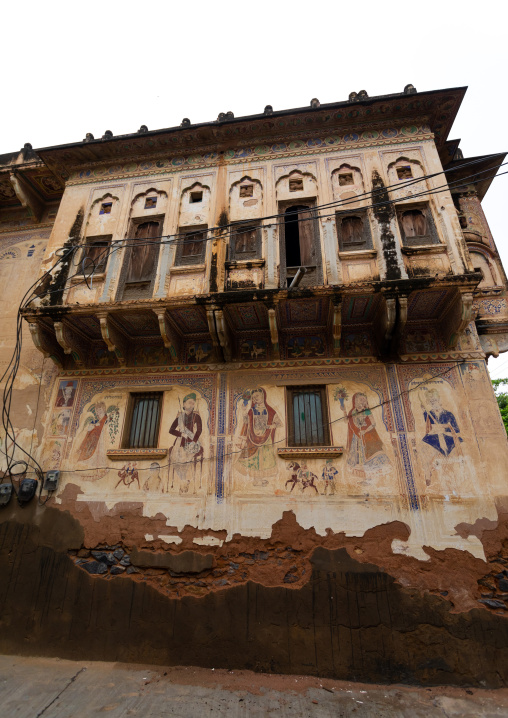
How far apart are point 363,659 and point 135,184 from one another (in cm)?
1061

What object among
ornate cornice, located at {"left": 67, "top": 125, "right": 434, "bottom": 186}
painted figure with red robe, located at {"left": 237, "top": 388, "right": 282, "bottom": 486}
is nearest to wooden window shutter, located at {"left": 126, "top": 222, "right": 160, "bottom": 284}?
ornate cornice, located at {"left": 67, "top": 125, "right": 434, "bottom": 186}

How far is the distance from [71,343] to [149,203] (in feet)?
12.5

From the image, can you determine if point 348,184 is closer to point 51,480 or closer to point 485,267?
point 485,267

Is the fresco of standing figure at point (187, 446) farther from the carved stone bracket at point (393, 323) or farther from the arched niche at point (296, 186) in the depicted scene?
the arched niche at point (296, 186)

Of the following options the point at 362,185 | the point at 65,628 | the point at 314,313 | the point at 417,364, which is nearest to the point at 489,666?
the point at 417,364

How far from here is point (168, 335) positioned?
7867mm

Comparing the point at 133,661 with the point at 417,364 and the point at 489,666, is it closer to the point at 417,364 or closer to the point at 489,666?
the point at 489,666

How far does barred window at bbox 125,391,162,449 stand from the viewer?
790 centimetres

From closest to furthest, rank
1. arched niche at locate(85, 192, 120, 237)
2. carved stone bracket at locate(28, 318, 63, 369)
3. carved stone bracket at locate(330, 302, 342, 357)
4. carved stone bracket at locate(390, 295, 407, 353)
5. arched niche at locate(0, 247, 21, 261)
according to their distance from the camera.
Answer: carved stone bracket at locate(390, 295, 407, 353), carved stone bracket at locate(330, 302, 342, 357), carved stone bracket at locate(28, 318, 63, 369), arched niche at locate(85, 192, 120, 237), arched niche at locate(0, 247, 21, 261)

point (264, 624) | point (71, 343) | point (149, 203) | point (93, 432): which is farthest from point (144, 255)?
point (264, 624)

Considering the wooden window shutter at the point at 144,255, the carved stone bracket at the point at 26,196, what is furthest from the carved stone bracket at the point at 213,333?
the carved stone bracket at the point at 26,196

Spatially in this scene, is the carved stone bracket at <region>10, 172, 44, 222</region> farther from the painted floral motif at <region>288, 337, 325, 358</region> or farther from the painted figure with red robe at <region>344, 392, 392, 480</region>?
the painted figure with red robe at <region>344, 392, 392, 480</region>

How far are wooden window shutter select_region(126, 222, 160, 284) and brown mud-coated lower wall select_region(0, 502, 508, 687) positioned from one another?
207 inches

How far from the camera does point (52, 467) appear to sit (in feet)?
25.6
